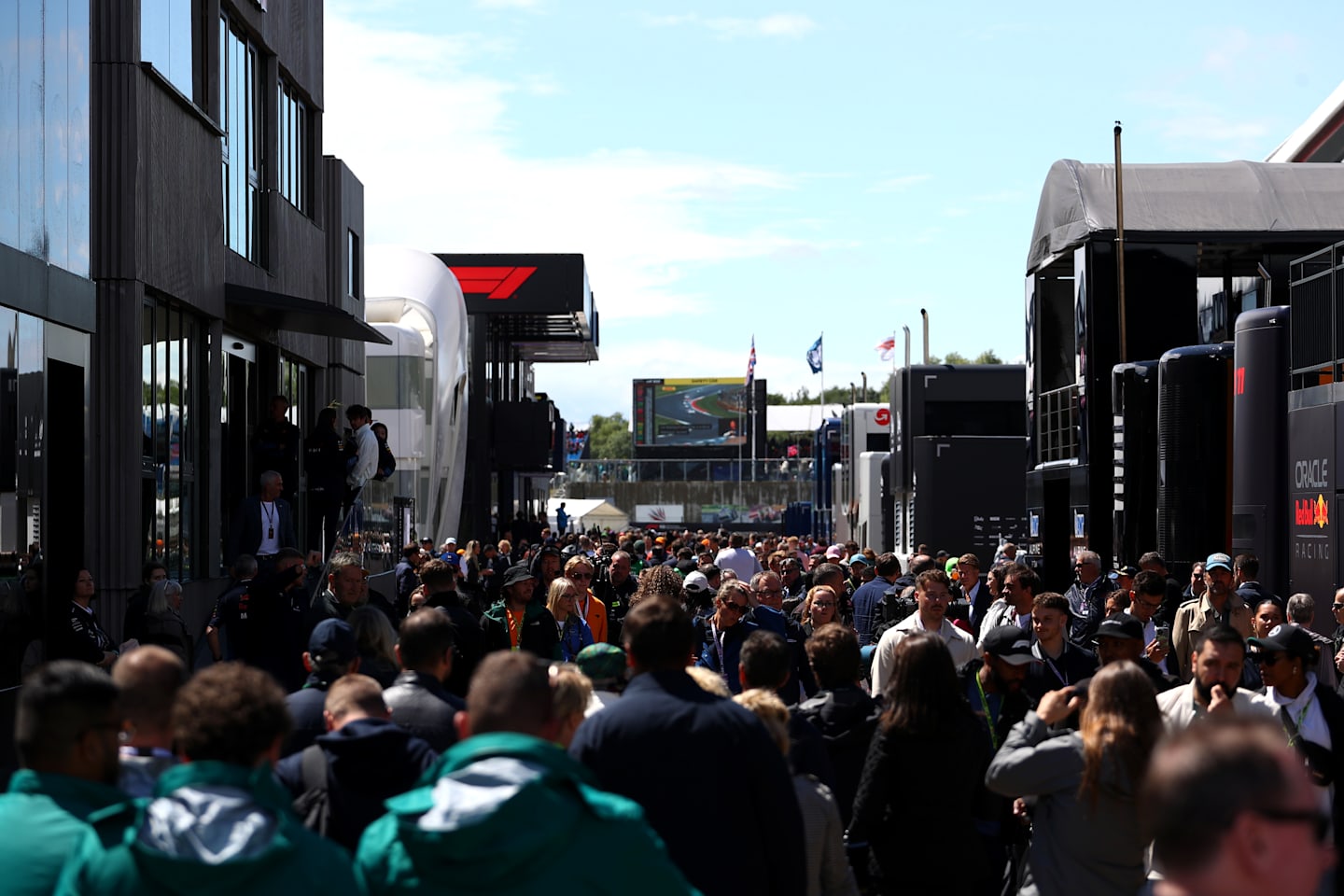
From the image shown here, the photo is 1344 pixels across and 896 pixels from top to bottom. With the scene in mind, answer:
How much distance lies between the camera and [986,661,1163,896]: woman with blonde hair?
5598 mm

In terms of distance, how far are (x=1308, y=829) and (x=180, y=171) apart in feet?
52.5

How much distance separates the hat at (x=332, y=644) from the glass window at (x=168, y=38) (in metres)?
10.4

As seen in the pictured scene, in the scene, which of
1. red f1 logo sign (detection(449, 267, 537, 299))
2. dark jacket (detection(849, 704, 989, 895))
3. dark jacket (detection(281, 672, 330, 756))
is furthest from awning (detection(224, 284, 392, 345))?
red f1 logo sign (detection(449, 267, 537, 299))

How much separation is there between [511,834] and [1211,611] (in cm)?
957

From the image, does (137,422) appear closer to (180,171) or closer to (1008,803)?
(180,171)

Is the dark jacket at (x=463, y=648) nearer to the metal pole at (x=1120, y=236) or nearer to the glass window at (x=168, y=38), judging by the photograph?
the glass window at (x=168, y=38)

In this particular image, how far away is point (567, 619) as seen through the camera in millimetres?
Result: 11938

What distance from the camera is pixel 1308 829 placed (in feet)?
8.39

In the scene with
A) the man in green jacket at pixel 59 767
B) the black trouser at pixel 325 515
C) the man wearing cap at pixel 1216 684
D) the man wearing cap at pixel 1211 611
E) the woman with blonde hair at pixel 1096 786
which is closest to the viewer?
the man in green jacket at pixel 59 767

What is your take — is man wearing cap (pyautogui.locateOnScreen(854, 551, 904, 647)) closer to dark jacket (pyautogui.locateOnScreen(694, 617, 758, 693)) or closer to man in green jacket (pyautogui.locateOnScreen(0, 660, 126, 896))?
dark jacket (pyautogui.locateOnScreen(694, 617, 758, 693))

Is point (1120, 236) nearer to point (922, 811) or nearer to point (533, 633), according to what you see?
point (533, 633)

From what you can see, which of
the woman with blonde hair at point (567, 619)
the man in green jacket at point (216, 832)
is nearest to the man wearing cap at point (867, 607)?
the woman with blonde hair at point (567, 619)

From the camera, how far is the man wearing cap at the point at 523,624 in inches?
452

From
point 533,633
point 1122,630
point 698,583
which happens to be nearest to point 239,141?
point 698,583
